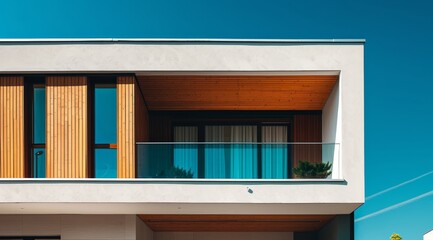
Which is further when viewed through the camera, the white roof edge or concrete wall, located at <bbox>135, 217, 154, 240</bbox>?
concrete wall, located at <bbox>135, 217, 154, 240</bbox>

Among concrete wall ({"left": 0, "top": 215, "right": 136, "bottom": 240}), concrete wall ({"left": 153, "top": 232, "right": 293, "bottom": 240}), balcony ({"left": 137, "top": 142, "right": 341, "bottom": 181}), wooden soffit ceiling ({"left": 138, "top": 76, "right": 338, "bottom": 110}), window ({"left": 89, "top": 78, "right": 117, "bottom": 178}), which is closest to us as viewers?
balcony ({"left": 137, "top": 142, "right": 341, "bottom": 181})

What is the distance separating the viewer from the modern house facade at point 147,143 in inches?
453

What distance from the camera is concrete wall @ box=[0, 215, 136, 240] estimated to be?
42.1 feet

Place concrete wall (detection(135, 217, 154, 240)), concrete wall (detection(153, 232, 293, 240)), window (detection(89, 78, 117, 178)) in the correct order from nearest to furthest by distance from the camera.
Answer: window (detection(89, 78, 117, 178)) → concrete wall (detection(135, 217, 154, 240)) → concrete wall (detection(153, 232, 293, 240))

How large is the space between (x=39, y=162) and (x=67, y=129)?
1.02 m

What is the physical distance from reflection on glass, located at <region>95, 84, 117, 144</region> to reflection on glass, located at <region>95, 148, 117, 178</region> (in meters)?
0.23

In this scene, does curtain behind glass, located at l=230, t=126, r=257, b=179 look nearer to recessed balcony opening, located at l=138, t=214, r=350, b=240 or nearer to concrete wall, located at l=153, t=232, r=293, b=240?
recessed balcony opening, located at l=138, t=214, r=350, b=240

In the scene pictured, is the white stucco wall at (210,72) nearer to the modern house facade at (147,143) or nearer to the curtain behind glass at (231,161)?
the modern house facade at (147,143)

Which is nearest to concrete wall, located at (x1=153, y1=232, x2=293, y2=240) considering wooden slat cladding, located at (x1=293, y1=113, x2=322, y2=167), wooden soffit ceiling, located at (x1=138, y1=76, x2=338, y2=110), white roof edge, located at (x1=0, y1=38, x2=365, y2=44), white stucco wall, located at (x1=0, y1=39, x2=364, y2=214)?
wooden slat cladding, located at (x1=293, y1=113, x2=322, y2=167)

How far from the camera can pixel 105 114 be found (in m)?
12.2

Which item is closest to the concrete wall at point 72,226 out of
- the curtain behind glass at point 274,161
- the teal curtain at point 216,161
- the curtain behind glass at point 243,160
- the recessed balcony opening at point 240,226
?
the recessed balcony opening at point 240,226

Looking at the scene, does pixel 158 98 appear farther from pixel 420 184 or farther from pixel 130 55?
pixel 420 184

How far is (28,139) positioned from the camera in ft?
39.7

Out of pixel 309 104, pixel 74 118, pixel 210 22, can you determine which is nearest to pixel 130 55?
pixel 74 118
